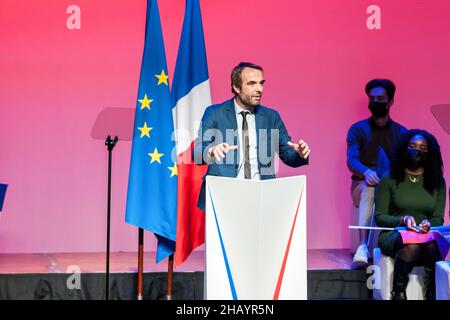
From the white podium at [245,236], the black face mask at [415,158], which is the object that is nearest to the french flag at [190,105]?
the black face mask at [415,158]

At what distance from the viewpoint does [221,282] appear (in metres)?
4.52

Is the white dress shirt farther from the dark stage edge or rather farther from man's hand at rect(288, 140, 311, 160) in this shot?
the dark stage edge

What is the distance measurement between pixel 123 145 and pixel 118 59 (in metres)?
0.70

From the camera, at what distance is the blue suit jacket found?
5.06 meters

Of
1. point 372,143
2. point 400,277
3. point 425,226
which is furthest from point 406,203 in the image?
point 372,143

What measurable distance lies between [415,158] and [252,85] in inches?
56.0

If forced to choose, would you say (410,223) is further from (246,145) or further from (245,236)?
(245,236)

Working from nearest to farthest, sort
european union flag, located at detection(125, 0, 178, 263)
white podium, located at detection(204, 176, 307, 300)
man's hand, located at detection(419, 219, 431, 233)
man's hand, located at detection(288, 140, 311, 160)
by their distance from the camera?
white podium, located at detection(204, 176, 307, 300) → man's hand, located at detection(288, 140, 311, 160) → man's hand, located at detection(419, 219, 431, 233) → european union flag, located at detection(125, 0, 178, 263)

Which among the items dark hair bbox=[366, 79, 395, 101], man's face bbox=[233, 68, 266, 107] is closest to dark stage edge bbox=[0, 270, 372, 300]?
dark hair bbox=[366, 79, 395, 101]

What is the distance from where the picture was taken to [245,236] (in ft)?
14.8

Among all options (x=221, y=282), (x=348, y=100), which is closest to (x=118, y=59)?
(x=348, y=100)

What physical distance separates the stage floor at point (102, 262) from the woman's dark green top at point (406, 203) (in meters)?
0.61

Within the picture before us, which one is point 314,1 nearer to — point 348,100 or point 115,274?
point 348,100

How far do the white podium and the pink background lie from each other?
296 centimetres
